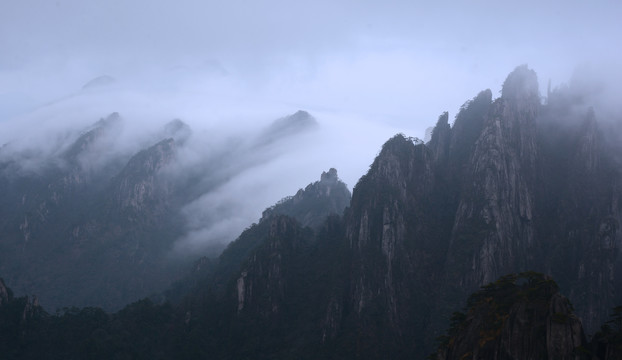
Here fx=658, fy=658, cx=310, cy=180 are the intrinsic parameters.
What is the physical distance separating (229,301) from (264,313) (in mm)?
10569

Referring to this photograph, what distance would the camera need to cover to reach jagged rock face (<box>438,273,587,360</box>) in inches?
2571

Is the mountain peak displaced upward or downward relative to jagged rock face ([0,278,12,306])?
upward

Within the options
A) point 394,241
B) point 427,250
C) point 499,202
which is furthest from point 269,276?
point 499,202

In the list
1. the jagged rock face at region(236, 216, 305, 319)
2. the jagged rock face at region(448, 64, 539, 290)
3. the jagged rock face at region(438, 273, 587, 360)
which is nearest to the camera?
the jagged rock face at region(438, 273, 587, 360)

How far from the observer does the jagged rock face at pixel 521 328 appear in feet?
214

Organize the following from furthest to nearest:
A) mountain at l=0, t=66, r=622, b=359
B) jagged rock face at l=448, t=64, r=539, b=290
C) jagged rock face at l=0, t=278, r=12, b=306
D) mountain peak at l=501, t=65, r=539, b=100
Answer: mountain peak at l=501, t=65, r=539, b=100, jagged rock face at l=0, t=278, r=12, b=306, jagged rock face at l=448, t=64, r=539, b=290, mountain at l=0, t=66, r=622, b=359

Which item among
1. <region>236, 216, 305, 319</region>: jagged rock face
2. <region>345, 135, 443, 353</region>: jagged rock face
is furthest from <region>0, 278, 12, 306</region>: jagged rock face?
<region>345, 135, 443, 353</region>: jagged rock face

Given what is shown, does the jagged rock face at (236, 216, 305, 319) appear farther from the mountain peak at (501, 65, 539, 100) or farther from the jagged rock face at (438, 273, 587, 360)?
the jagged rock face at (438, 273, 587, 360)

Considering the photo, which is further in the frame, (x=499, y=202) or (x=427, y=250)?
(x=427, y=250)

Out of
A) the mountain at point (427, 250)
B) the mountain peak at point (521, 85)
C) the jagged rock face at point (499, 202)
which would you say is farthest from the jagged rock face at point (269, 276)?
the mountain peak at point (521, 85)

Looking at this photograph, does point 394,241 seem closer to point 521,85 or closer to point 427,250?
point 427,250

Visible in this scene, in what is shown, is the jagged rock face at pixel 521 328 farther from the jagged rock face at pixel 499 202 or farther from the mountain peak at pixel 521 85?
the mountain peak at pixel 521 85

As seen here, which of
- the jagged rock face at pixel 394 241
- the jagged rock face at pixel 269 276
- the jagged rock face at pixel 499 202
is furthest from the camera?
the jagged rock face at pixel 269 276

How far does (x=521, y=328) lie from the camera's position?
69.1 m
